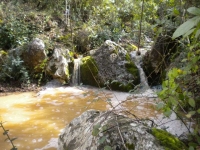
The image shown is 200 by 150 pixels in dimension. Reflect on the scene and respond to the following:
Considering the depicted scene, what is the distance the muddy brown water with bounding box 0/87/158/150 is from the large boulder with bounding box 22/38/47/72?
1.18 m

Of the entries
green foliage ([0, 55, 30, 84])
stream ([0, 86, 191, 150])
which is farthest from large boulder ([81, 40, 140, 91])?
green foliage ([0, 55, 30, 84])

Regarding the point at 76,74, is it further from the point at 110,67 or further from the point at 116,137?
the point at 116,137

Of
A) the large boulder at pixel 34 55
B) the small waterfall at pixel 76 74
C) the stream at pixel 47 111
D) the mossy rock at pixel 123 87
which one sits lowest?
the stream at pixel 47 111

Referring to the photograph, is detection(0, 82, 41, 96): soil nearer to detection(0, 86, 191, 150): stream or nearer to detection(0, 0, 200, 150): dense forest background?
detection(0, 0, 200, 150): dense forest background

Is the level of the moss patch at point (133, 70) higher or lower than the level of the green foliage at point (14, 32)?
lower

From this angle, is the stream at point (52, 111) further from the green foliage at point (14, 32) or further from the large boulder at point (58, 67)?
the green foliage at point (14, 32)

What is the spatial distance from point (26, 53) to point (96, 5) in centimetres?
582

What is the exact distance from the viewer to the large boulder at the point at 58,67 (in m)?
7.31

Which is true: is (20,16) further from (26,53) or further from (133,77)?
(133,77)

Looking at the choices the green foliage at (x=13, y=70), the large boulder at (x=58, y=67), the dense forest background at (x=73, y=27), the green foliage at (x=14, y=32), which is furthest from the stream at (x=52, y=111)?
the green foliage at (x=14, y=32)

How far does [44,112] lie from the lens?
15.9 ft

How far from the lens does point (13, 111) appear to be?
16.1 ft

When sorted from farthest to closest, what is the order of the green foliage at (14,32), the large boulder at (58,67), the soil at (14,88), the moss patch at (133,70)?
the green foliage at (14,32), the large boulder at (58,67), the moss patch at (133,70), the soil at (14,88)

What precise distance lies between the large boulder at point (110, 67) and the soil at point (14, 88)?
167 cm
